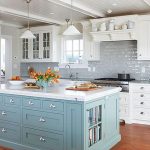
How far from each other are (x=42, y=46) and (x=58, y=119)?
416 cm

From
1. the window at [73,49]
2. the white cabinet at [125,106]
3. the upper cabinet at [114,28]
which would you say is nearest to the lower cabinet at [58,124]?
the white cabinet at [125,106]

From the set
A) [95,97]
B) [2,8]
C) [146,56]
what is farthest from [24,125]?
[146,56]

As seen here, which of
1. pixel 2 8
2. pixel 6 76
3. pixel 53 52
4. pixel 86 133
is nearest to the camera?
pixel 86 133

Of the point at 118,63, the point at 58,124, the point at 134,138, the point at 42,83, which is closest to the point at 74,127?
the point at 58,124

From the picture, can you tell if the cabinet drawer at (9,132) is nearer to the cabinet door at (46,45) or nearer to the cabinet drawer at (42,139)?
the cabinet drawer at (42,139)

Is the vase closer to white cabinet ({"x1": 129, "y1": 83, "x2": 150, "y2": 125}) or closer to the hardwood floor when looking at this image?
the hardwood floor

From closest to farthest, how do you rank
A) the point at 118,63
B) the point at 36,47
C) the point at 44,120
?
the point at 44,120
the point at 118,63
the point at 36,47

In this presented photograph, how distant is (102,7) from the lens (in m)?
5.60

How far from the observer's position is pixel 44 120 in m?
3.75

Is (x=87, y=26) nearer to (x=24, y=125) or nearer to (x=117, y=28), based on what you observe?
(x=117, y=28)

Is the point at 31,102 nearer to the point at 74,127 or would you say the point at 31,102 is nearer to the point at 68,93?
the point at 68,93

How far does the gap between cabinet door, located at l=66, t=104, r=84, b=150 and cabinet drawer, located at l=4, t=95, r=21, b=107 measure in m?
0.93

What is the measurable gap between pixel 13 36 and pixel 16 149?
455 centimetres

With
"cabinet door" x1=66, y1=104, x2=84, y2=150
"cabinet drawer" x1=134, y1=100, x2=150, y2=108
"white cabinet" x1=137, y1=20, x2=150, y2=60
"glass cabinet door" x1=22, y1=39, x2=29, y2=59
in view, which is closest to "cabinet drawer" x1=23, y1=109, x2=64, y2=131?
"cabinet door" x1=66, y1=104, x2=84, y2=150
